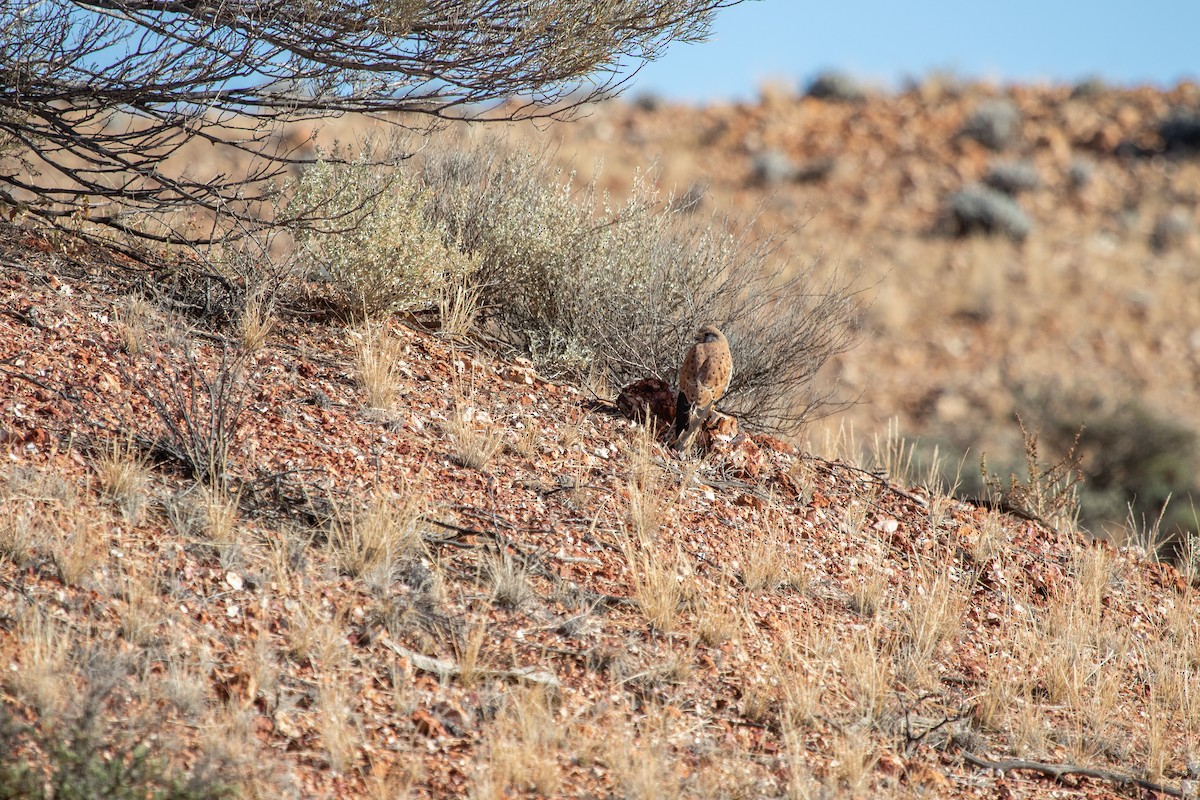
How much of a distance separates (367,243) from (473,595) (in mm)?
2420

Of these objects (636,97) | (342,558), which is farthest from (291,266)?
(636,97)

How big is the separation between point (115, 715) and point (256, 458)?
165 cm

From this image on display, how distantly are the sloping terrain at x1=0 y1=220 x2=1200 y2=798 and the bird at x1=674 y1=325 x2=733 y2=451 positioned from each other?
20 cm

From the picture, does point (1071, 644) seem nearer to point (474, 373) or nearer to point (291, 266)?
point (474, 373)

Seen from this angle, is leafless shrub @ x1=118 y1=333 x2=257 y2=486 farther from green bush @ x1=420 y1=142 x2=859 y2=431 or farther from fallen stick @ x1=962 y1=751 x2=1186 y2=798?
fallen stick @ x1=962 y1=751 x2=1186 y2=798

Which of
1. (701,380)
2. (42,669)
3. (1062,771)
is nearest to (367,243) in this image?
(701,380)

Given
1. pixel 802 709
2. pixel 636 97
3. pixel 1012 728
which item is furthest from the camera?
pixel 636 97

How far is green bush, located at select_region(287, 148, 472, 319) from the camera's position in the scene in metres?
6.13

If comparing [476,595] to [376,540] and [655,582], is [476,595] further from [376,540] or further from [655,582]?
[655,582]

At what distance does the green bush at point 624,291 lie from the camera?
6816mm

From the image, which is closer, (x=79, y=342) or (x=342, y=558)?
(x=342, y=558)

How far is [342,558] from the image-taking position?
175 inches

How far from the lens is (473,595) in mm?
4473

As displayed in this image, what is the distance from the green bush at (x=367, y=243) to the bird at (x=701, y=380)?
147 centimetres
